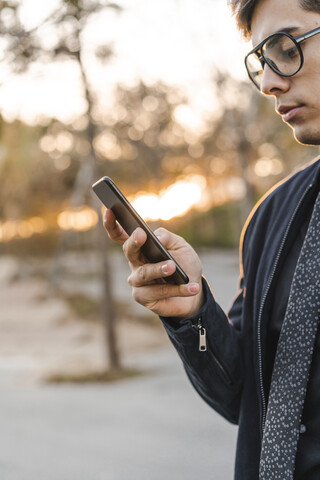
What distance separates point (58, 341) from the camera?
1420 cm

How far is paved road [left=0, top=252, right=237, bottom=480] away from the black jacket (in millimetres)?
3616

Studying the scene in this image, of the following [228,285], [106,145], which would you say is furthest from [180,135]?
[228,285]

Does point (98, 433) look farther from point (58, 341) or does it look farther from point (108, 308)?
point (58, 341)

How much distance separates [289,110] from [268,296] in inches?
19.7

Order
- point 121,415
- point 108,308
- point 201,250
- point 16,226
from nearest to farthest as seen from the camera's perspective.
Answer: point 121,415 < point 108,308 < point 201,250 < point 16,226

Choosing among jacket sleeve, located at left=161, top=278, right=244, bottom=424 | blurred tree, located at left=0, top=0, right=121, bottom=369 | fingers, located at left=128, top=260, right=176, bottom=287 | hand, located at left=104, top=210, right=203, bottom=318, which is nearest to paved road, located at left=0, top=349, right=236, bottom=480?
blurred tree, located at left=0, top=0, right=121, bottom=369

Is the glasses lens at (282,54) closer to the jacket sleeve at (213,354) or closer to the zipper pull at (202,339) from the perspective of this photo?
the jacket sleeve at (213,354)

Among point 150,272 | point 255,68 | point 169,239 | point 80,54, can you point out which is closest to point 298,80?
point 255,68

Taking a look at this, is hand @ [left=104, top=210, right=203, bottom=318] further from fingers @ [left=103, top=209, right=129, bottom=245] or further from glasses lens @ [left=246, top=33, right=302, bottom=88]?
glasses lens @ [left=246, top=33, right=302, bottom=88]

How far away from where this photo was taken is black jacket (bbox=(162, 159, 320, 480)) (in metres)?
1.61

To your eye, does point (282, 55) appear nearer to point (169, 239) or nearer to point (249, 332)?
point (169, 239)

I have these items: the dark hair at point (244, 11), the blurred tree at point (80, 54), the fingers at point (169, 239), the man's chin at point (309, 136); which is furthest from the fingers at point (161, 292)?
the blurred tree at point (80, 54)

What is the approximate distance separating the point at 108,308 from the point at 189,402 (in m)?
2.95

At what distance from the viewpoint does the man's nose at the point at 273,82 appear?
5.19 feet
